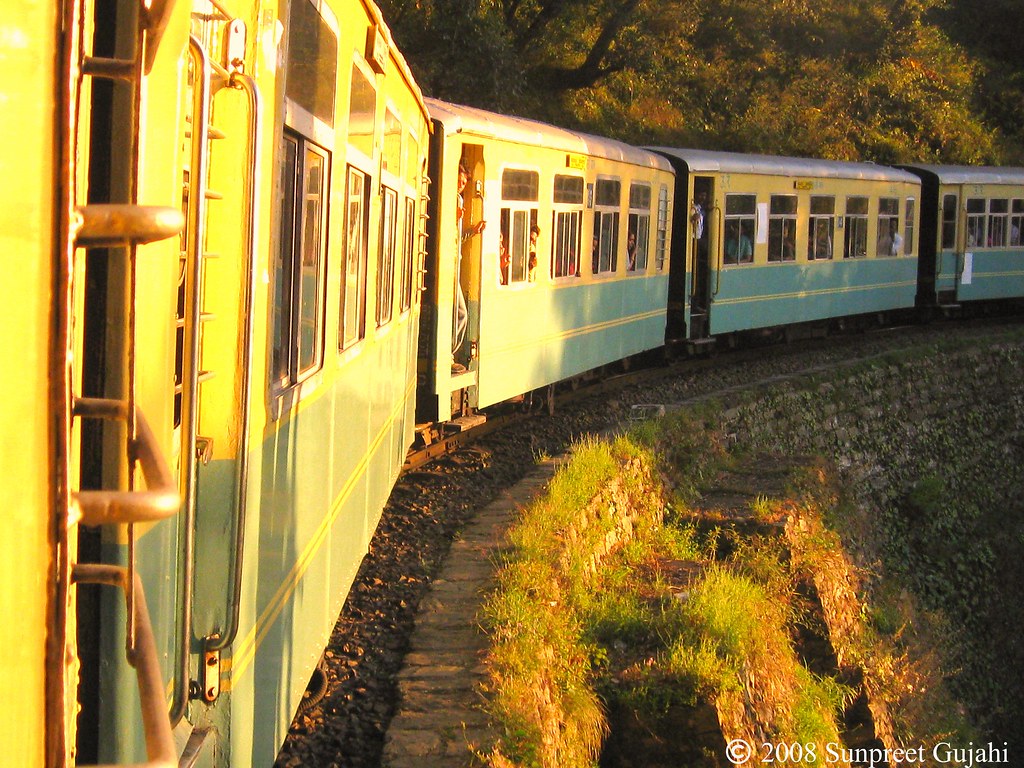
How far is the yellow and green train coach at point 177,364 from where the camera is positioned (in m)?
1.49

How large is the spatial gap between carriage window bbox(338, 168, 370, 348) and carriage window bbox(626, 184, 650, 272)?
8.78m

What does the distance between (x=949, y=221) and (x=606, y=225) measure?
35.8 ft

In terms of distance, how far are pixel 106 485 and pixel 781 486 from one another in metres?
9.85

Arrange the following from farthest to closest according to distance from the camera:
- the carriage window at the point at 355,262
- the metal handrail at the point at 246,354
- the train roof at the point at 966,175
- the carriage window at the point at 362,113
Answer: the train roof at the point at 966,175 < the carriage window at the point at 355,262 < the carriage window at the point at 362,113 < the metal handrail at the point at 246,354

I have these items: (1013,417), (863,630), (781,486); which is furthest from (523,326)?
(1013,417)

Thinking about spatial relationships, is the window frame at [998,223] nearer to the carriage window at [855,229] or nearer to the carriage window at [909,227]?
the carriage window at [909,227]

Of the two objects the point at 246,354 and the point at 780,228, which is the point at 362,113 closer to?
the point at 246,354

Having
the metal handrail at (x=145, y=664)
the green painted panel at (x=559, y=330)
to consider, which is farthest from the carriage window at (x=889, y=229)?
the metal handrail at (x=145, y=664)

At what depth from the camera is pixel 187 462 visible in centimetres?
223

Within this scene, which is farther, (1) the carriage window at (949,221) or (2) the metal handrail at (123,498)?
(1) the carriage window at (949,221)

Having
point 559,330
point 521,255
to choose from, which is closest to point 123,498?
point 521,255

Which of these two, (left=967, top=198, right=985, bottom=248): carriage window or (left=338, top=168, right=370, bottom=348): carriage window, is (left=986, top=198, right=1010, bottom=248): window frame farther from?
(left=338, top=168, right=370, bottom=348): carriage window

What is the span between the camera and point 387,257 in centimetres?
645

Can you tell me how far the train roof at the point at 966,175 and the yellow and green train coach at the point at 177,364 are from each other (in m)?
18.6
